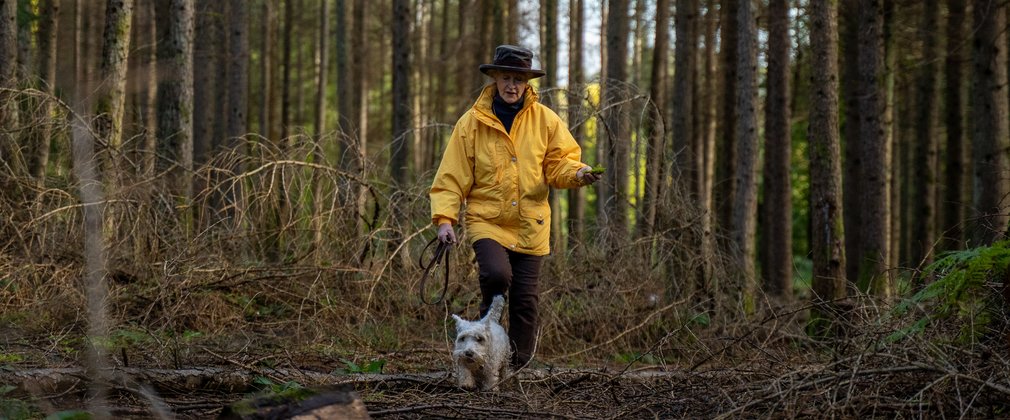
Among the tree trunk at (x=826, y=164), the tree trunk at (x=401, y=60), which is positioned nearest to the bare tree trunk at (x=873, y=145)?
the tree trunk at (x=826, y=164)

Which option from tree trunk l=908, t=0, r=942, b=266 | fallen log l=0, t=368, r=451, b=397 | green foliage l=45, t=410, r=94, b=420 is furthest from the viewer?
tree trunk l=908, t=0, r=942, b=266

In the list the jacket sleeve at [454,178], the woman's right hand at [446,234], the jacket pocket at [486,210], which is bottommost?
the woman's right hand at [446,234]

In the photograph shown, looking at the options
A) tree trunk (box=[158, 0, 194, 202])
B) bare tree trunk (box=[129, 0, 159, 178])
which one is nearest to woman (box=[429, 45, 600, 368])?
bare tree trunk (box=[129, 0, 159, 178])

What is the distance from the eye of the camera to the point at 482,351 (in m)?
5.49

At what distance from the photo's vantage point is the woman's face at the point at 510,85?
6.04m

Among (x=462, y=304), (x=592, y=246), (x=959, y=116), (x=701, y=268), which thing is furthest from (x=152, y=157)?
(x=959, y=116)

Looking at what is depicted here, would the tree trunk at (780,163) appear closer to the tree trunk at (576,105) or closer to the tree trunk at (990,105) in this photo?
the tree trunk at (990,105)

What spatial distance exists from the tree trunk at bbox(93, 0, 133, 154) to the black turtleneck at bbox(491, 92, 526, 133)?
5.44m

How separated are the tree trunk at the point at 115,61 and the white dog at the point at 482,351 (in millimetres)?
5924

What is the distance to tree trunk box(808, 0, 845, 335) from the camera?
31.1 ft

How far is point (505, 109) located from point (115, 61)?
19.2ft

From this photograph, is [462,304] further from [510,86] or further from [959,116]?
A: [959,116]

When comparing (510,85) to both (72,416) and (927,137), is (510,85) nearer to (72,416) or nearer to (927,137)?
(72,416)

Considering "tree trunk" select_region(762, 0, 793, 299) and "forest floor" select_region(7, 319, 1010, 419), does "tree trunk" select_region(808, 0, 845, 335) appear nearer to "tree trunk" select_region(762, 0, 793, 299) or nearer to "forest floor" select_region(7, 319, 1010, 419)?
"forest floor" select_region(7, 319, 1010, 419)
